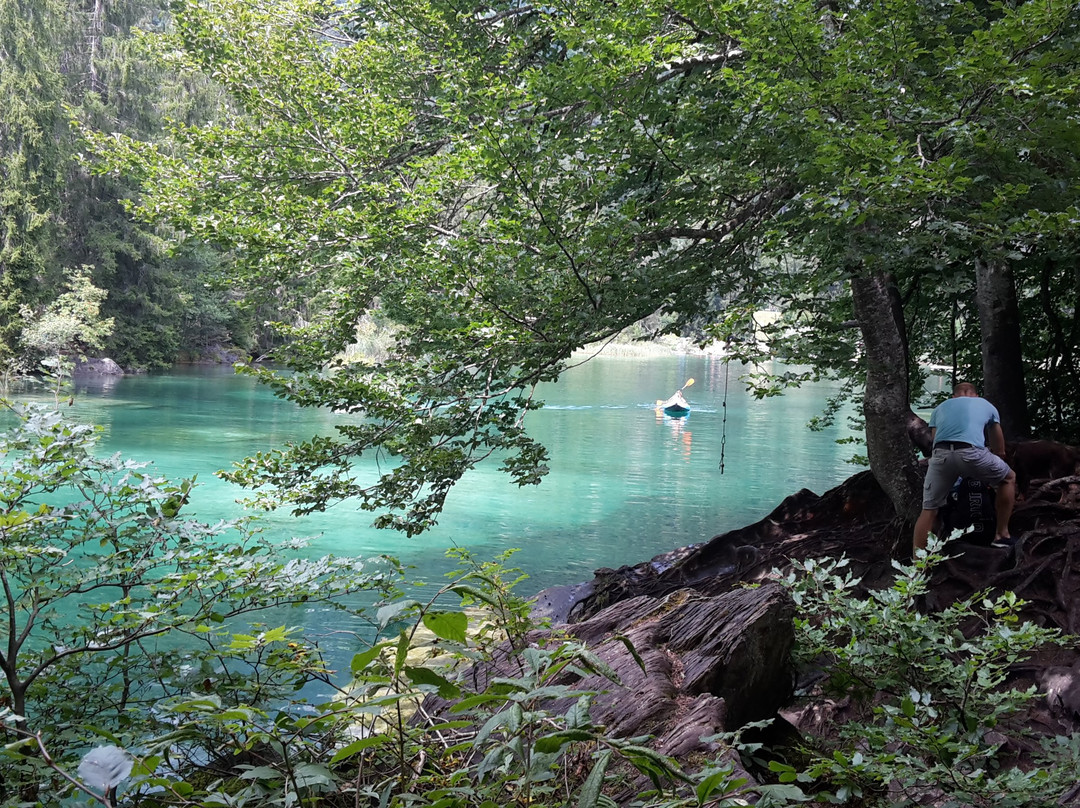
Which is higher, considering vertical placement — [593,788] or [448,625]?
[448,625]

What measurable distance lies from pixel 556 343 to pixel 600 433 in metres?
20.0

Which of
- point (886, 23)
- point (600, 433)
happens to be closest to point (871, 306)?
→ point (886, 23)

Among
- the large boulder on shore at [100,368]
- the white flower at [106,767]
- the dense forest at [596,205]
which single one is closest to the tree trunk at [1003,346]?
the dense forest at [596,205]

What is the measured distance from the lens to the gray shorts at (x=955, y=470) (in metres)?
6.45

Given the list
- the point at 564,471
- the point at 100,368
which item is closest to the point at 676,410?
the point at 564,471

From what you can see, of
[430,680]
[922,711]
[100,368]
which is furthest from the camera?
[100,368]

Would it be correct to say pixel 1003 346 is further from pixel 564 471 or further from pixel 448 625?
pixel 564 471

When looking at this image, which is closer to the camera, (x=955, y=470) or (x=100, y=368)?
(x=955, y=470)

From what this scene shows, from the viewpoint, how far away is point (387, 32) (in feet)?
31.1

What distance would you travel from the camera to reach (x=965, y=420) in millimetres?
6539

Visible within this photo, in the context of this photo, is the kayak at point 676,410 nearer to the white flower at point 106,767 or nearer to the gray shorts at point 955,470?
the gray shorts at point 955,470

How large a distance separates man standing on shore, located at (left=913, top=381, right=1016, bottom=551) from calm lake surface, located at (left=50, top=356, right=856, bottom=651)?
174 centimetres

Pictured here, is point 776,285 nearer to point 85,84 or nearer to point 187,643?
point 187,643

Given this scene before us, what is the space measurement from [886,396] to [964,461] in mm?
878
